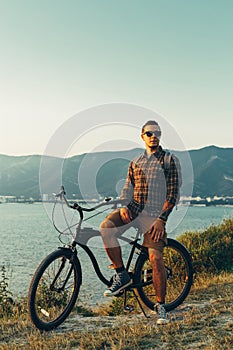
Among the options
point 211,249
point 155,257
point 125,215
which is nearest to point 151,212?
point 125,215

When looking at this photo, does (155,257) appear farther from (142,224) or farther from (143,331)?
(143,331)

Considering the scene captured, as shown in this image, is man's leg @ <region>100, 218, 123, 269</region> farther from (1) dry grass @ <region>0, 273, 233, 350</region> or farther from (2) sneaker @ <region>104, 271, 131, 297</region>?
(1) dry grass @ <region>0, 273, 233, 350</region>

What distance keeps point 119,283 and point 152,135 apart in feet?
5.98

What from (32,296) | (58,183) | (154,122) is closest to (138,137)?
(154,122)

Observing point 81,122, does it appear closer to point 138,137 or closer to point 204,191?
point 138,137

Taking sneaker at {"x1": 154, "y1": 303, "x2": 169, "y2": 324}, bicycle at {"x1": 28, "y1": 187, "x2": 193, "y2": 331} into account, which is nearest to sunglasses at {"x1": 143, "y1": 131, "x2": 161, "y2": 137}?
bicycle at {"x1": 28, "y1": 187, "x2": 193, "y2": 331}

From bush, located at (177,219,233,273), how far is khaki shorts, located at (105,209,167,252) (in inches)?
169

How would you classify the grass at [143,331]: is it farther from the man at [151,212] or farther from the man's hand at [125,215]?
the man's hand at [125,215]

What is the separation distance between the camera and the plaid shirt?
5031mm

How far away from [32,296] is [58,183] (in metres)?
1.31

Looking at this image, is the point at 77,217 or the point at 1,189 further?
the point at 1,189

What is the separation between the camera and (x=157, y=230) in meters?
5.02

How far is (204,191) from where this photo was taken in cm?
5172

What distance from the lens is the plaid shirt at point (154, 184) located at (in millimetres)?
5031
